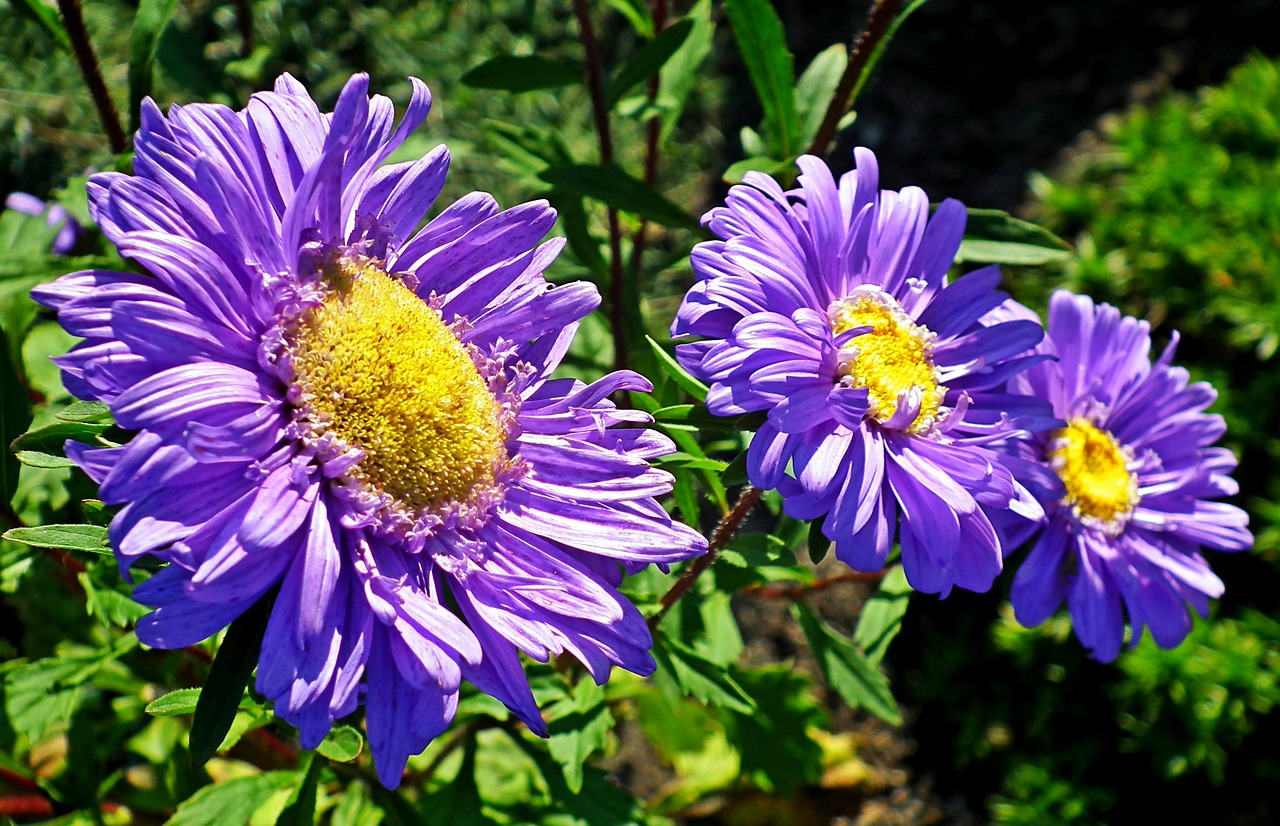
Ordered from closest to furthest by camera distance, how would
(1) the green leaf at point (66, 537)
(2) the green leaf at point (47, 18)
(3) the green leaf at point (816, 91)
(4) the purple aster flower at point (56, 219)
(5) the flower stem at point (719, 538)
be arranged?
(1) the green leaf at point (66, 537) → (5) the flower stem at point (719, 538) → (2) the green leaf at point (47, 18) → (3) the green leaf at point (816, 91) → (4) the purple aster flower at point (56, 219)

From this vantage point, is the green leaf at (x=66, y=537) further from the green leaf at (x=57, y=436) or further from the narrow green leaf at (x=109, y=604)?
the narrow green leaf at (x=109, y=604)

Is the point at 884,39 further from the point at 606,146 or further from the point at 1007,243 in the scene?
the point at 606,146

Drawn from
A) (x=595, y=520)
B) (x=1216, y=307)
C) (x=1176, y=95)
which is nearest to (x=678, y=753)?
(x=595, y=520)

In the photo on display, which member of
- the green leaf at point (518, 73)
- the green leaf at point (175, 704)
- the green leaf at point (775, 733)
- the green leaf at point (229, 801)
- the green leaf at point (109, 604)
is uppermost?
the green leaf at point (518, 73)

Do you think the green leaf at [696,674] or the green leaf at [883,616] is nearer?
the green leaf at [696,674]

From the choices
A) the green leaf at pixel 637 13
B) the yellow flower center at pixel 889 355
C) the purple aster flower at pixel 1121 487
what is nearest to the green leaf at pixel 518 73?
the green leaf at pixel 637 13

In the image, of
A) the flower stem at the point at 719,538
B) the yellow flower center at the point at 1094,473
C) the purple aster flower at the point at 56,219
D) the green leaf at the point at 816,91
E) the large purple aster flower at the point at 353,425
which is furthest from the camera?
the purple aster flower at the point at 56,219

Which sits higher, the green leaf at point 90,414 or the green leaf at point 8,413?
the green leaf at point 90,414
